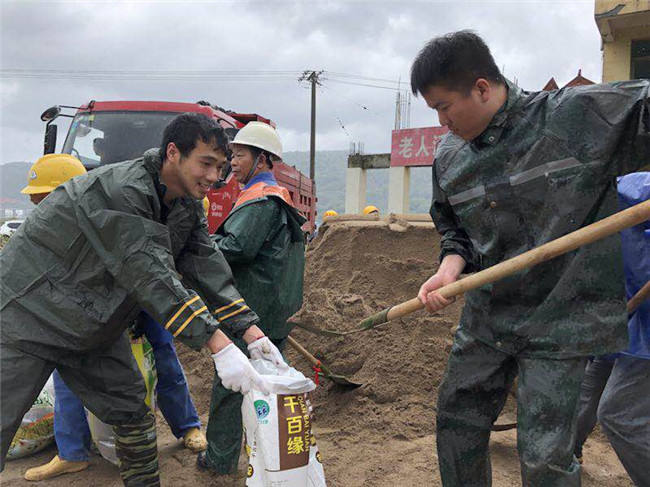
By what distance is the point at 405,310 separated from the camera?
2174mm

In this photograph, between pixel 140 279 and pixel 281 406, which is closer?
pixel 140 279

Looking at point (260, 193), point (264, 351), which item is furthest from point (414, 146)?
point (264, 351)

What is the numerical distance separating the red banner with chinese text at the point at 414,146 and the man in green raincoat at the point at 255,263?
1530 cm

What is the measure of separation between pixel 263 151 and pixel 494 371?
5.95 feet

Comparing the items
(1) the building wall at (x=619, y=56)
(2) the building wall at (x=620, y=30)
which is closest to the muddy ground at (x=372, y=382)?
(2) the building wall at (x=620, y=30)

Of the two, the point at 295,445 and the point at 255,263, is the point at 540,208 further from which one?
the point at 255,263

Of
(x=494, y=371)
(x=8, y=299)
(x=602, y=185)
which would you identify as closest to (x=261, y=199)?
(x=8, y=299)

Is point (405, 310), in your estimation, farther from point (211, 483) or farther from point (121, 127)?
point (121, 127)

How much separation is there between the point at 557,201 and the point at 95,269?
175 centimetres

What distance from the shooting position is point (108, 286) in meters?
2.24

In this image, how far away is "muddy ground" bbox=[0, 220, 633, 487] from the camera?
3139 millimetres

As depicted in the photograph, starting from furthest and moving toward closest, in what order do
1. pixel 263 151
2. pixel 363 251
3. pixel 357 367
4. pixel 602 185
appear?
pixel 363 251 < pixel 357 367 < pixel 263 151 < pixel 602 185

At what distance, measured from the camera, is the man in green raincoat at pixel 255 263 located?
9.52 feet

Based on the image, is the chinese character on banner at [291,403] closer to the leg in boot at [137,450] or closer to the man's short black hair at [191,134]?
the leg in boot at [137,450]
